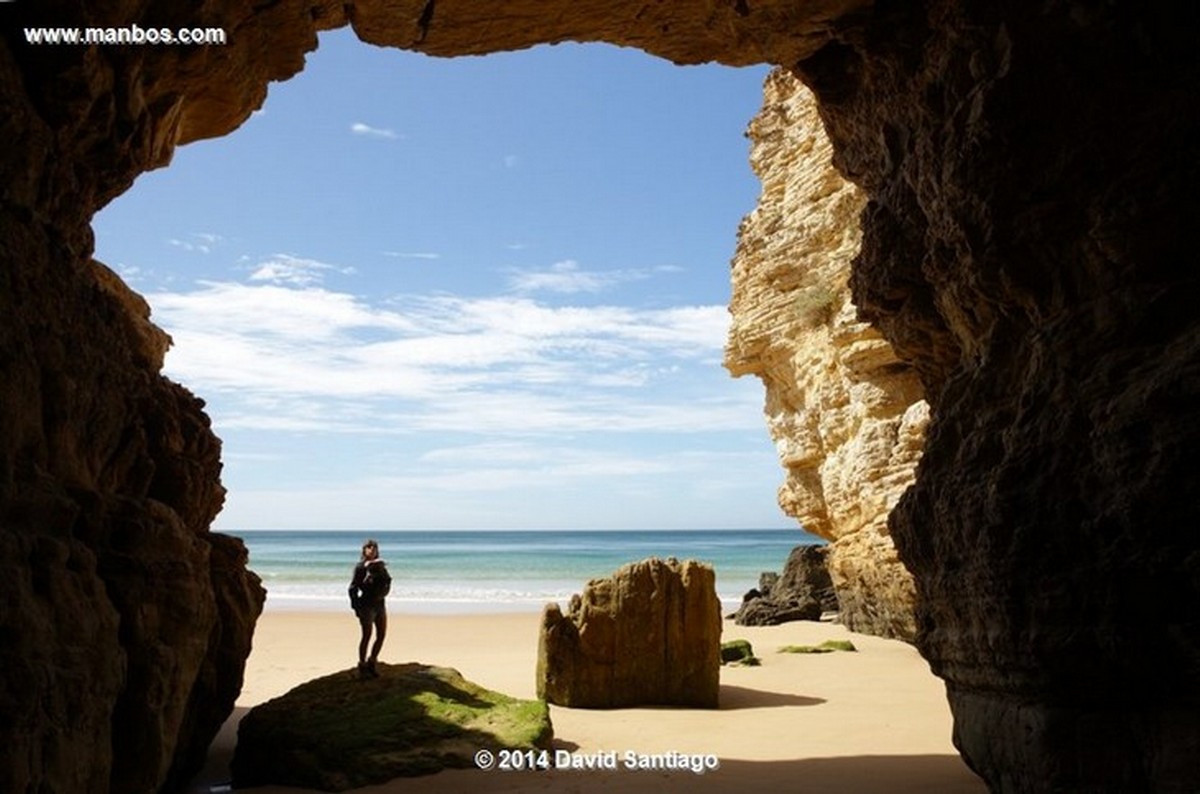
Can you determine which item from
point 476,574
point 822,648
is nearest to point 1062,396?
point 822,648

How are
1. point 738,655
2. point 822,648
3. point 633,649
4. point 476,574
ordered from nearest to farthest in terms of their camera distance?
1. point 633,649
2. point 738,655
3. point 822,648
4. point 476,574

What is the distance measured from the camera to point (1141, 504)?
4.24m

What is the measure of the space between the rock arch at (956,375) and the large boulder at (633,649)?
4597mm

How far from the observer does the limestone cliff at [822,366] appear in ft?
57.5

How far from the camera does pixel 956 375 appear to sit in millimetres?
6418

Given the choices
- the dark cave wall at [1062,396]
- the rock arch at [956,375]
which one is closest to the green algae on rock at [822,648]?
the rock arch at [956,375]

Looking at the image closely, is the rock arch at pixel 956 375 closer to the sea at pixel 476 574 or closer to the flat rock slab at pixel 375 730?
the flat rock slab at pixel 375 730

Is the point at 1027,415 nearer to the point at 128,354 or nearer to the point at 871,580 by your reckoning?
the point at 128,354

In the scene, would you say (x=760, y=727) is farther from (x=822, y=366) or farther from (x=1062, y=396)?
(x=822, y=366)

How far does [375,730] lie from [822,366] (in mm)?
14711

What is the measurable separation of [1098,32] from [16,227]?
20.6 ft

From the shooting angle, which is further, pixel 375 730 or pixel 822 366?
pixel 822 366

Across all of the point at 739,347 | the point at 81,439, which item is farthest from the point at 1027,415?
the point at 739,347

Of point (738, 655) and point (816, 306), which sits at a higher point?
point (816, 306)
